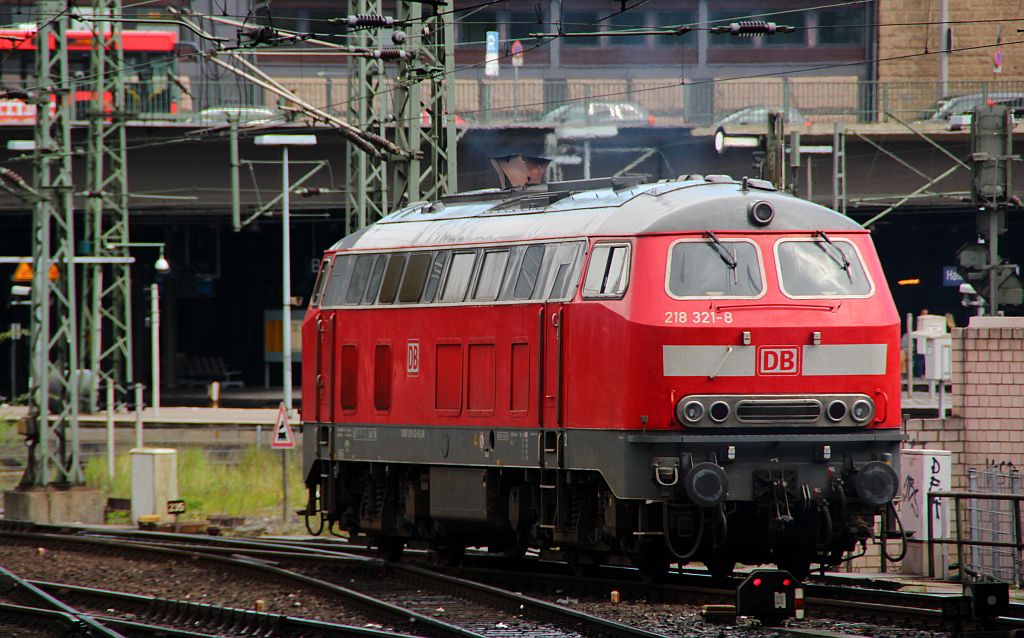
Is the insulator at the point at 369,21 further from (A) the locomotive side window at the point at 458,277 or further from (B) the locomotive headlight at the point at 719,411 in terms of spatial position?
(B) the locomotive headlight at the point at 719,411

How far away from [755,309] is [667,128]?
1090 inches

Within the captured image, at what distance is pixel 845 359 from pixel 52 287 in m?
17.3

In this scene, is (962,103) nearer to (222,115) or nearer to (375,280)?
(222,115)

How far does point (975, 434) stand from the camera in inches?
853

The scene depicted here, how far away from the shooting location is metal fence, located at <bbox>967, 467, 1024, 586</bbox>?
18297 mm

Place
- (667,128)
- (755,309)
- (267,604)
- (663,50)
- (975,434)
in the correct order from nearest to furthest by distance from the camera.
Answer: (755,309)
(267,604)
(975,434)
(667,128)
(663,50)

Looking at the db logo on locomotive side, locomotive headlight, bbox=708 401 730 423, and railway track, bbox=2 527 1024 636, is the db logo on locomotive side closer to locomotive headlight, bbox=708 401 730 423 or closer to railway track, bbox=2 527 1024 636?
locomotive headlight, bbox=708 401 730 423

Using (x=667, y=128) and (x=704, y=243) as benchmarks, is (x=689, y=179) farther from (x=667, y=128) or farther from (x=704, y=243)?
(x=667, y=128)

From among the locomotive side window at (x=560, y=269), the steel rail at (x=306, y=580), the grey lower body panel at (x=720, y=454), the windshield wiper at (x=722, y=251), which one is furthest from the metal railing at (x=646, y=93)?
the grey lower body panel at (x=720, y=454)

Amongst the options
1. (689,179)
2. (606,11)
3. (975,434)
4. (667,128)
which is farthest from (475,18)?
(689,179)

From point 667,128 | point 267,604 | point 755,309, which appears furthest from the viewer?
point 667,128

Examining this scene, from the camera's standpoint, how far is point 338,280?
18938mm

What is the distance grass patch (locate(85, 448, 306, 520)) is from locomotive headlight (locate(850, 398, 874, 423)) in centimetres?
1558

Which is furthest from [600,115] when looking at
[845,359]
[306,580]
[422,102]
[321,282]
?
[845,359]
